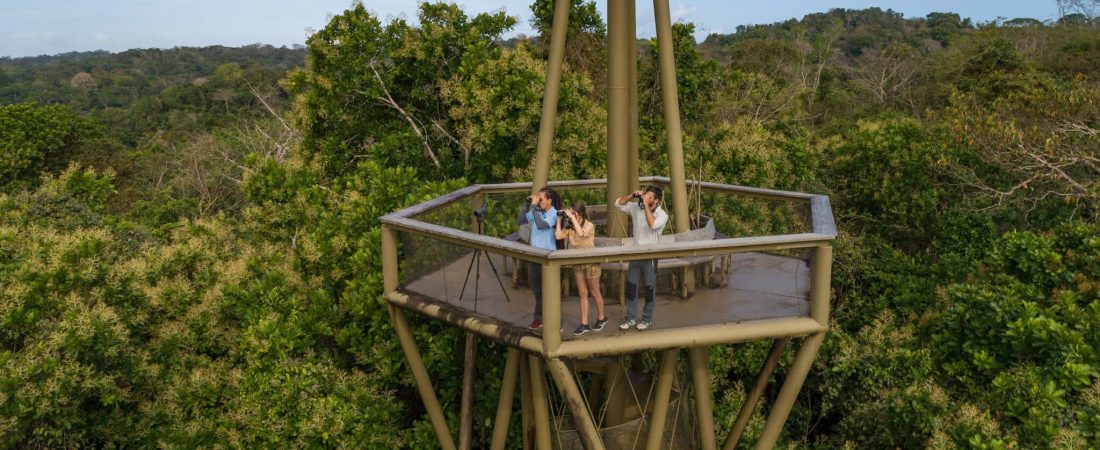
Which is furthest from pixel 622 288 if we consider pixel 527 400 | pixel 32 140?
pixel 32 140

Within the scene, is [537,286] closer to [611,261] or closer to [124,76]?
[611,261]

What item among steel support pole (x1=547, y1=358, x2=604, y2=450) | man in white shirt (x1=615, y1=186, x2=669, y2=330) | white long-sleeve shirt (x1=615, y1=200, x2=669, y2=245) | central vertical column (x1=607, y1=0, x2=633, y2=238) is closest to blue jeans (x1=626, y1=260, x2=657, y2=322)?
man in white shirt (x1=615, y1=186, x2=669, y2=330)

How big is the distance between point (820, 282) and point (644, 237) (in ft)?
4.68

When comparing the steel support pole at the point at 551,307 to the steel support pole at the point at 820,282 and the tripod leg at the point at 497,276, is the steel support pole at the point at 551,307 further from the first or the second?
the steel support pole at the point at 820,282

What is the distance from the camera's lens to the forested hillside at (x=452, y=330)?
8.69m

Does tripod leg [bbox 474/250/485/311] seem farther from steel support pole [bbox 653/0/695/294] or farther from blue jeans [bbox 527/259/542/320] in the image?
steel support pole [bbox 653/0/695/294]

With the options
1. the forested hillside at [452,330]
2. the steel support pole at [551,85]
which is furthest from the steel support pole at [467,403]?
the steel support pole at [551,85]

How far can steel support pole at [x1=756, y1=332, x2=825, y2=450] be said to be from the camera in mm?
5645

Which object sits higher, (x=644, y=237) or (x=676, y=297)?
(x=644, y=237)

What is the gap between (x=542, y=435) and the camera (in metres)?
6.40

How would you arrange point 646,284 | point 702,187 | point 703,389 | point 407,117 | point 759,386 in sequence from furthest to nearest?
point 407,117 < point 702,187 < point 759,386 < point 703,389 < point 646,284

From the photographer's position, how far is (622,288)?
5.61 metres

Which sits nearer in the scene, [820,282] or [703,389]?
[820,282]

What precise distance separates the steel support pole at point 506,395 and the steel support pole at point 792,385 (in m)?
2.39
